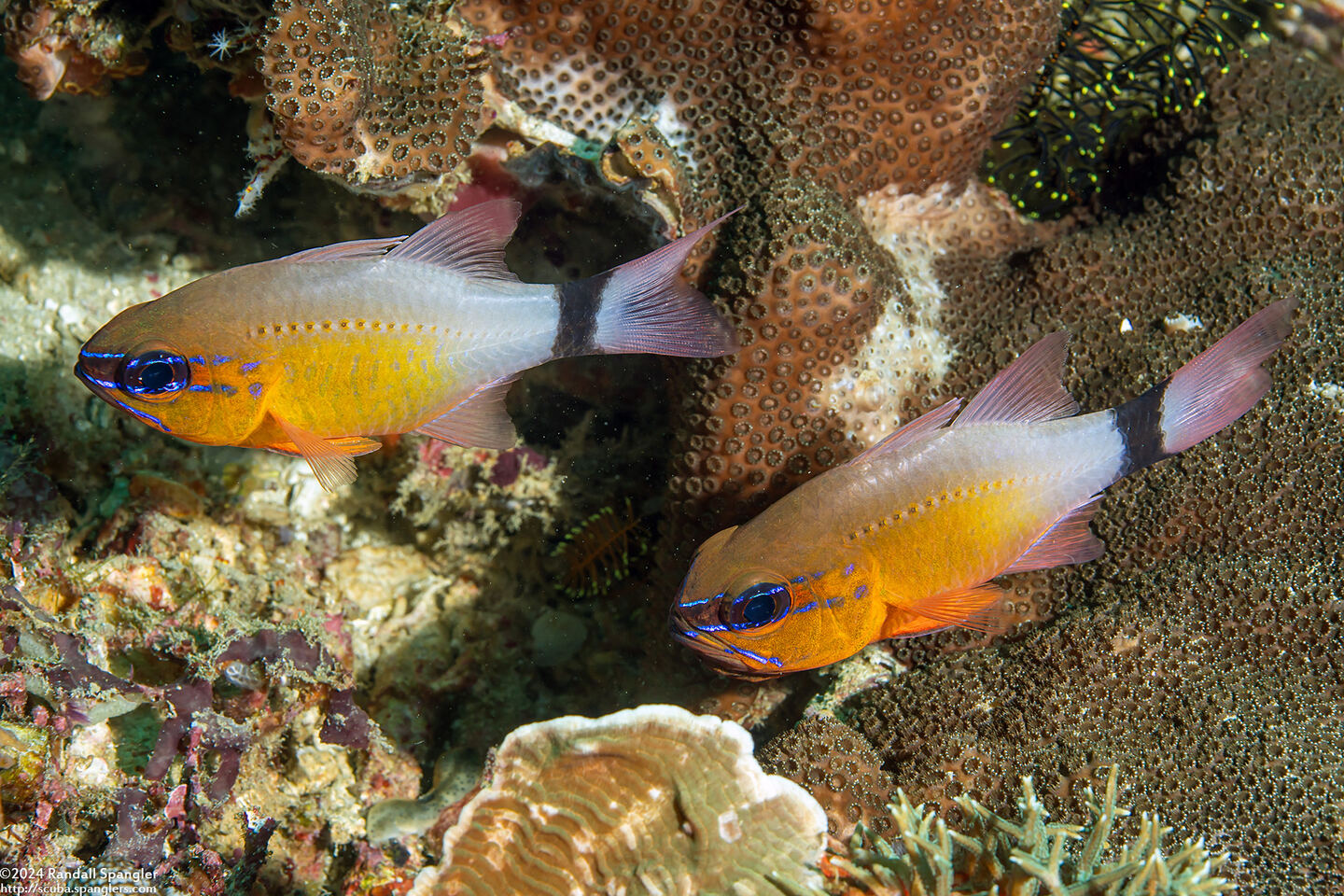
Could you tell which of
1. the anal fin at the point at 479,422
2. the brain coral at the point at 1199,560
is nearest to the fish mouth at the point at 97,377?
the anal fin at the point at 479,422

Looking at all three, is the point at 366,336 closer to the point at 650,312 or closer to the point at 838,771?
the point at 650,312

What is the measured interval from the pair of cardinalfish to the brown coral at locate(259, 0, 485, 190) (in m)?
0.70

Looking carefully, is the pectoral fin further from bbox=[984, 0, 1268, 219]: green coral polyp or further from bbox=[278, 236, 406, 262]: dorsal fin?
bbox=[984, 0, 1268, 219]: green coral polyp

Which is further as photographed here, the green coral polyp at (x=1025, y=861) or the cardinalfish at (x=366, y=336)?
the cardinalfish at (x=366, y=336)

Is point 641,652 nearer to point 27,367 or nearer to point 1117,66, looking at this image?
point 27,367

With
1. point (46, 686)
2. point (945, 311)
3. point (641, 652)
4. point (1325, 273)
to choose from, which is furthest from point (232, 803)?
point (1325, 273)

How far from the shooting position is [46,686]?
309 centimetres

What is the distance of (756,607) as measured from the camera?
262 centimetres

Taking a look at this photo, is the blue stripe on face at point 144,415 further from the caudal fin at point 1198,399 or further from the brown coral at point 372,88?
the caudal fin at point 1198,399

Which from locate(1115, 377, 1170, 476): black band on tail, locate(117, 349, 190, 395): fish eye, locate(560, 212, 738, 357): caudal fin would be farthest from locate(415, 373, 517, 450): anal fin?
locate(1115, 377, 1170, 476): black band on tail

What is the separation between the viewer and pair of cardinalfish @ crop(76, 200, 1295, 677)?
268 centimetres

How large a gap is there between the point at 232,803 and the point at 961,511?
3.48m

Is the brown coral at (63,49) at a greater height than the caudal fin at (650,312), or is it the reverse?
the brown coral at (63,49)

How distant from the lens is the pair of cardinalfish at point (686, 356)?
268 cm
